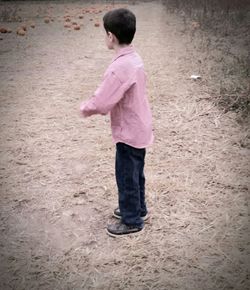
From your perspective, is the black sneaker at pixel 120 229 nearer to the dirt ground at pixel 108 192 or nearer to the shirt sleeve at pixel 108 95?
A: the dirt ground at pixel 108 192

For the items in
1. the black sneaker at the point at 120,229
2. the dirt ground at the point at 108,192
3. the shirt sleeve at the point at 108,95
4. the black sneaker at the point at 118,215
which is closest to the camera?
the shirt sleeve at the point at 108,95

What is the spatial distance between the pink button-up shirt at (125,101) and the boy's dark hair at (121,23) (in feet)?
0.29

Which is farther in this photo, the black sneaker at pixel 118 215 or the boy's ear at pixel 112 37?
the black sneaker at pixel 118 215

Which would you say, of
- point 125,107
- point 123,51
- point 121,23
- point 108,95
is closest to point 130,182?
point 125,107

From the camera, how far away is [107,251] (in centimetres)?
268

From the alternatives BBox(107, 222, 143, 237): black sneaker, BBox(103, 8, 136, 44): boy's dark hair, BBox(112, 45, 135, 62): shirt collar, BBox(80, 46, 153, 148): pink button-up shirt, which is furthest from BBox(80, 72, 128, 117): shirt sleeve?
BBox(107, 222, 143, 237): black sneaker

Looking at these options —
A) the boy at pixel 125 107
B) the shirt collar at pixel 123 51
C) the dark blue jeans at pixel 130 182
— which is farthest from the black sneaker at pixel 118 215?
the shirt collar at pixel 123 51

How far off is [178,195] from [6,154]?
1.92 m

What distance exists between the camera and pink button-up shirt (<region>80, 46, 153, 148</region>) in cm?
231

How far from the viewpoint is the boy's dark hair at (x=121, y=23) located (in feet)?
7.60

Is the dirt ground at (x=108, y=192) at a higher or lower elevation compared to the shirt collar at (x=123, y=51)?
lower

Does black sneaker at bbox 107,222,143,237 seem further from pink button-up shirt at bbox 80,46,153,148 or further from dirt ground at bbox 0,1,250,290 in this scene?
pink button-up shirt at bbox 80,46,153,148

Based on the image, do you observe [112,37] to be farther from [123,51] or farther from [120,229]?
[120,229]

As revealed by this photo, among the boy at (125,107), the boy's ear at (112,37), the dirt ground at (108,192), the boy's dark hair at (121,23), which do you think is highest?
the boy's dark hair at (121,23)
